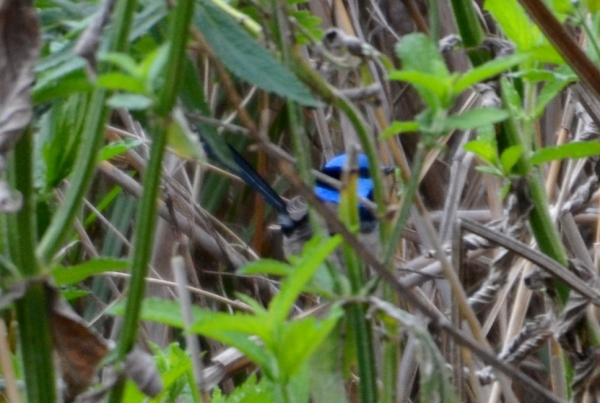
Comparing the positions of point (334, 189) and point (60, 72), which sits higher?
point (60, 72)

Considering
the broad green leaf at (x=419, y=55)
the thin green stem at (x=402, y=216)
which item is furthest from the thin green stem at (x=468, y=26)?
the thin green stem at (x=402, y=216)

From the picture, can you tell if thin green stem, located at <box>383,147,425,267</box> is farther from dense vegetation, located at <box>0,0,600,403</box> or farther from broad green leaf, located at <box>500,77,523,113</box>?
broad green leaf, located at <box>500,77,523,113</box>

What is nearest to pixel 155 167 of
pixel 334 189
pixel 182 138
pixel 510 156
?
pixel 182 138

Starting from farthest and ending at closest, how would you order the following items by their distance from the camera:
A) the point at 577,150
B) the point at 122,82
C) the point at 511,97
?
the point at 511,97 < the point at 577,150 < the point at 122,82

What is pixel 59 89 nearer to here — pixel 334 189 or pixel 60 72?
pixel 60 72

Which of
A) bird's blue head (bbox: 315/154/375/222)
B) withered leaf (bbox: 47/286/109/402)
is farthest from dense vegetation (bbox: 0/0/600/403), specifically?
bird's blue head (bbox: 315/154/375/222)

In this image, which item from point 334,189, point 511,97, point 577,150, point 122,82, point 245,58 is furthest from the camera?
point 334,189
